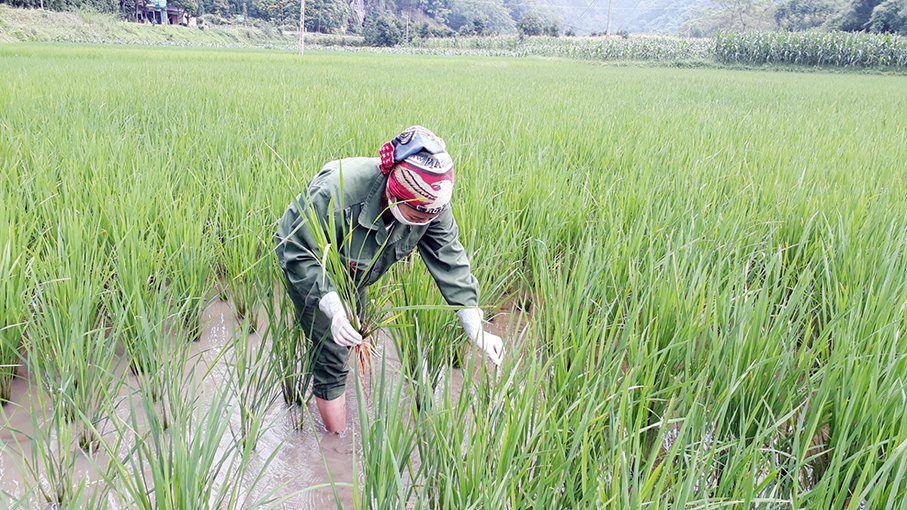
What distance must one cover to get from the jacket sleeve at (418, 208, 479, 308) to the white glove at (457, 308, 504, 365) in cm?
3

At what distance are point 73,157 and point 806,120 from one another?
6001mm

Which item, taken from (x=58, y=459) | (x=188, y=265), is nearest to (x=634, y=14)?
(x=188, y=265)

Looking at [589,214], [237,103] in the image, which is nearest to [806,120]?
[589,214]

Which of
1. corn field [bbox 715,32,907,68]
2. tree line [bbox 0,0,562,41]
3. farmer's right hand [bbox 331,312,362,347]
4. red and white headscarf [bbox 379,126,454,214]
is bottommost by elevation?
farmer's right hand [bbox 331,312,362,347]

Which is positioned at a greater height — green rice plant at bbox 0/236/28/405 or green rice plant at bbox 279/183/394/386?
green rice plant at bbox 279/183/394/386

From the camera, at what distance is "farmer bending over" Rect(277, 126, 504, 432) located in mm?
1120

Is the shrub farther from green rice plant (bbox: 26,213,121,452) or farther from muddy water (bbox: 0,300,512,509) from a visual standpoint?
muddy water (bbox: 0,300,512,509)

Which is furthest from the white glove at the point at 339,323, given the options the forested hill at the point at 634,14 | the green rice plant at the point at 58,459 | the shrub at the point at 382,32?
the forested hill at the point at 634,14

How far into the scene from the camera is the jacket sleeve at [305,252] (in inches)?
45.0

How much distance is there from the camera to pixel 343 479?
1247 millimetres

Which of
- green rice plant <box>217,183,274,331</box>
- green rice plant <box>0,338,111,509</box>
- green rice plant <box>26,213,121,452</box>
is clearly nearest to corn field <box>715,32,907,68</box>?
green rice plant <box>217,183,274,331</box>

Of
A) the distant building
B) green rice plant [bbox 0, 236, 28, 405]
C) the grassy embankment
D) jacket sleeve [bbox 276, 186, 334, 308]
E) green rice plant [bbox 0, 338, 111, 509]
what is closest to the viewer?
green rice plant [bbox 0, 338, 111, 509]

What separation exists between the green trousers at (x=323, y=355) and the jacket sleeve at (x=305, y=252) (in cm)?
7

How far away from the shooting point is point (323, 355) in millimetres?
1367
